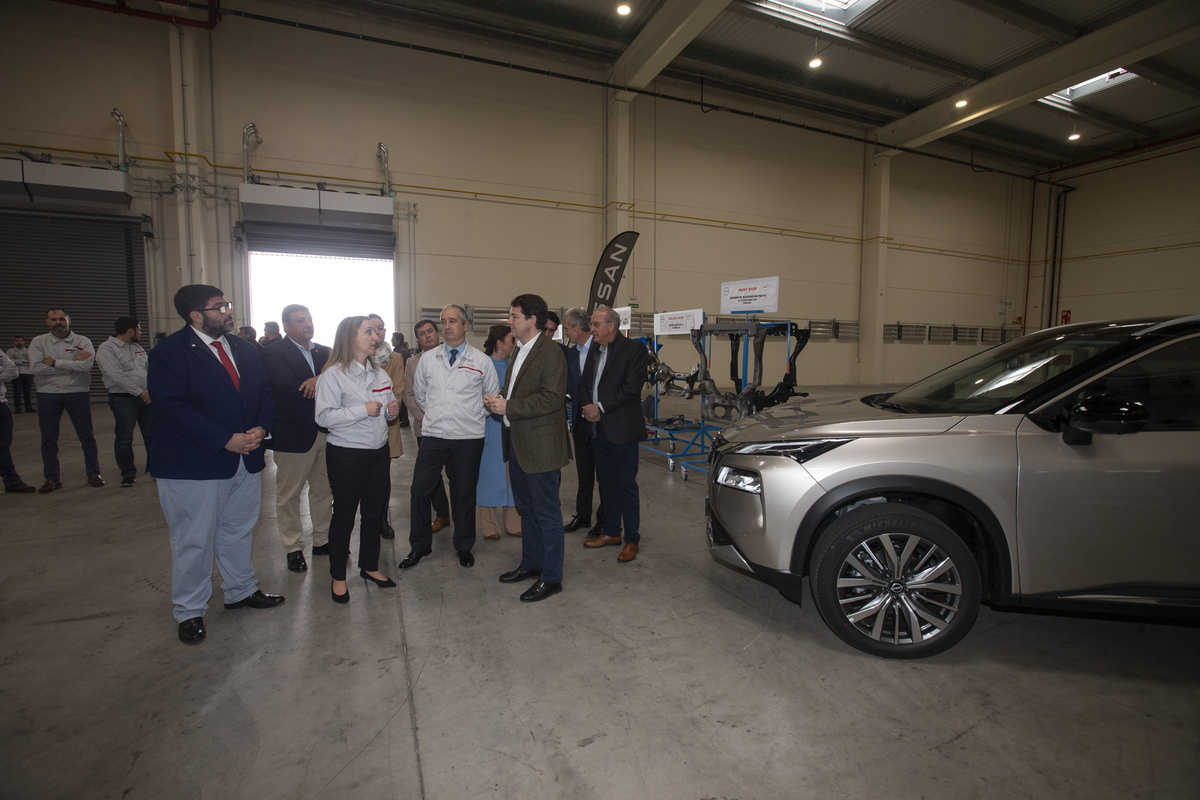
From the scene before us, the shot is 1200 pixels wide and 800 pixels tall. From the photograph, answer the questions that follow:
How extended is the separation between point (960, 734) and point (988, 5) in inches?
522

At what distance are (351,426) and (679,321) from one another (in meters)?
5.94

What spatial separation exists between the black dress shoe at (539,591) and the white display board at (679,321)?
4689 millimetres

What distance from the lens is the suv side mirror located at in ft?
6.72

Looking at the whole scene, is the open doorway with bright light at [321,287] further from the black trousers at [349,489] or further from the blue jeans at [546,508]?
the blue jeans at [546,508]

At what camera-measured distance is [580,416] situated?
148 inches

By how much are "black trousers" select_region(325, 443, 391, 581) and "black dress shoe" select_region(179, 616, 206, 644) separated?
23.5 inches

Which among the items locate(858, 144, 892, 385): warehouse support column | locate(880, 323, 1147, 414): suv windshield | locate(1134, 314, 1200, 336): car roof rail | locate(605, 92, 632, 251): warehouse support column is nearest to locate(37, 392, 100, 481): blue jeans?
locate(880, 323, 1147, 414): suv windshield

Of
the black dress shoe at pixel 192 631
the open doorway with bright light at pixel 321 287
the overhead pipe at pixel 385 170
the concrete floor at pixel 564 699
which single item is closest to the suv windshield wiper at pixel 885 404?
the concrete floor at pixel 564 699

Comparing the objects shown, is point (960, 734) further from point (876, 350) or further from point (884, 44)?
point (876, 350)

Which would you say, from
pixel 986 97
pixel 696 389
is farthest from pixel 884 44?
pixel 696 389

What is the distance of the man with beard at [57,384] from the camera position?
5.02m

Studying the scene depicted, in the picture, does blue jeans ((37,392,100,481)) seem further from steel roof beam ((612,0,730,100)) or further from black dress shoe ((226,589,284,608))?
steel roof beam ((612,0,730,100))

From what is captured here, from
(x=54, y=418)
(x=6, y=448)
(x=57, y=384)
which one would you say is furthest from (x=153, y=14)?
(x=6, y=448)

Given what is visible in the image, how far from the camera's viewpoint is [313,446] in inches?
137
